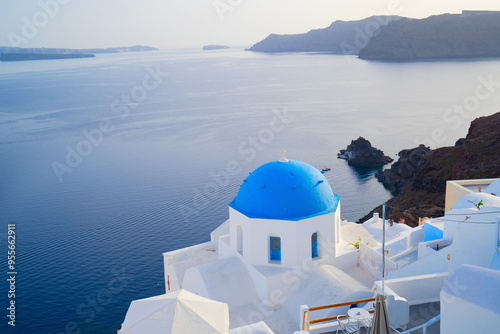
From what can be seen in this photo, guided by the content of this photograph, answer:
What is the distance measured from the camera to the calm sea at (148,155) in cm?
2953

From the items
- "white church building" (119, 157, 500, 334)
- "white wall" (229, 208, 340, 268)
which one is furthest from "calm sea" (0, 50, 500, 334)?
"white wall" (229, 208, 340, 268)

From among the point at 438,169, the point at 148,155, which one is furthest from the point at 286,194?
the point at 148,155

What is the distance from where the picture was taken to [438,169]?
45.0m

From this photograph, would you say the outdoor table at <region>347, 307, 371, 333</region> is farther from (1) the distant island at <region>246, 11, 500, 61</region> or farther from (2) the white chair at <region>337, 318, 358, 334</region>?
(1) the distant island at <region>246, 11, 500, 61</region>

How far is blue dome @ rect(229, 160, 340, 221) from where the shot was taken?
56.1 ft

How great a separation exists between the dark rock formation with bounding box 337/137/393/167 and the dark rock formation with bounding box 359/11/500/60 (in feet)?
373

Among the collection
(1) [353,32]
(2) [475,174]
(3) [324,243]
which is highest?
(1) [353,32]

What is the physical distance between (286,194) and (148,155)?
39.9 m

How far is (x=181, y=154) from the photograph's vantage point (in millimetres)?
55406

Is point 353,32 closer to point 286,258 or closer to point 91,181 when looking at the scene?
point 91,181

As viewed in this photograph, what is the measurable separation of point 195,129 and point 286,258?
5247 cm

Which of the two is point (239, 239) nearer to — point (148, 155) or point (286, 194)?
point (286, 194)

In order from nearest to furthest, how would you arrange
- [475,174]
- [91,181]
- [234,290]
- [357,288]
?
1. [357,288]
2. [234,290]
3. [475,174]
4. [91,181]

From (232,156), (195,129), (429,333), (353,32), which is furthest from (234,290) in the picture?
(353,32)
